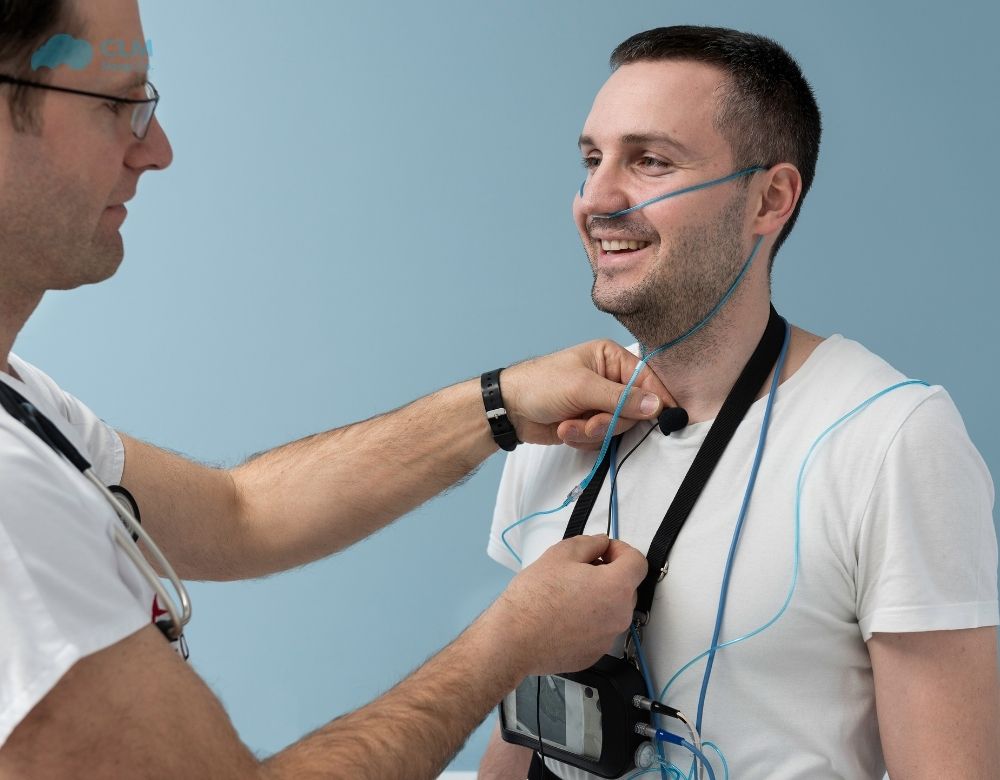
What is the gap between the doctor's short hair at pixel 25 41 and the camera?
1.29m

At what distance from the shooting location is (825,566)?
1.62m

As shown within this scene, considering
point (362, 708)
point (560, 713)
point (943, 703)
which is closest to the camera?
point (362, 708)

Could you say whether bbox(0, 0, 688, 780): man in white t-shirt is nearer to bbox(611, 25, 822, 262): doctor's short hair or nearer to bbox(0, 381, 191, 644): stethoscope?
bbox(0, 381, 191, 644): stethoscope

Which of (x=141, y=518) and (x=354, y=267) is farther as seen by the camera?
(x=354, y=267)

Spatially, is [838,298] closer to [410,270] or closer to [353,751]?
[410,270]

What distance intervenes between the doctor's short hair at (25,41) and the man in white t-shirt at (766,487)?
2.74 feet

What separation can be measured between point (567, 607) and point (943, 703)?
0.50m

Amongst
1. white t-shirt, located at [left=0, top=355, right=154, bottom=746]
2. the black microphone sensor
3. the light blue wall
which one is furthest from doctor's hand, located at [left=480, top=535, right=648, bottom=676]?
the light blue wall

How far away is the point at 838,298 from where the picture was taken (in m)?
3.59

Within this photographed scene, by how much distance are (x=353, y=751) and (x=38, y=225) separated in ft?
2.28

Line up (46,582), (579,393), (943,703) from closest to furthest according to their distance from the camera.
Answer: (46,582) < (943,703) < (579,393)

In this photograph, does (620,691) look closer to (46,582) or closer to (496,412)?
(496,412)
